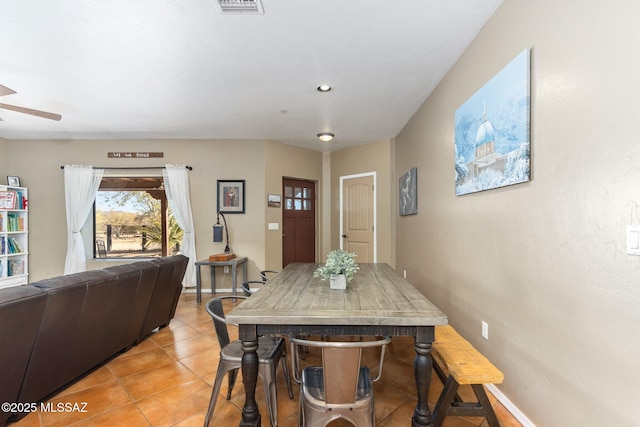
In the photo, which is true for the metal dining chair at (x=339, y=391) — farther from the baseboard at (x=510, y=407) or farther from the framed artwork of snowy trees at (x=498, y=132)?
the framed artwork of snowy trees at (x=498, y=132)

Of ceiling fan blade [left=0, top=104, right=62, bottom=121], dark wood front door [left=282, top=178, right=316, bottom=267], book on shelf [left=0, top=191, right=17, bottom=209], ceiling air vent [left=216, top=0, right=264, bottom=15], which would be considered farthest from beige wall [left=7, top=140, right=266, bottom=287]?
ceiling air vent [left=216, top=0, right=264, bottom=15]

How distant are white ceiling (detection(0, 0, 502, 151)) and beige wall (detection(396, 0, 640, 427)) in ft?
1.90

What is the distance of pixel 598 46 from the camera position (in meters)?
1.17

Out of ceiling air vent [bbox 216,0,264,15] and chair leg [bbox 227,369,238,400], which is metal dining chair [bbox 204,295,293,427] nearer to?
chair leg [bbox 227,369,238,400]

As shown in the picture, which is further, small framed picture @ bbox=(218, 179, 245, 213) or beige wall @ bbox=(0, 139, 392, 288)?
small framed picture @ bbox=(218, 179, 245, 213)

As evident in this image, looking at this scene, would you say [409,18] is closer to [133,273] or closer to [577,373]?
[577,373]

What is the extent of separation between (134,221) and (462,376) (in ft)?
17.4

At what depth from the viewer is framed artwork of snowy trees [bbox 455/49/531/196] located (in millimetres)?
1574

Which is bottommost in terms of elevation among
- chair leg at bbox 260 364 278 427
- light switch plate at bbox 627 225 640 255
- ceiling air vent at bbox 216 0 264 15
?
chair leg at bbox 260 364 278 427

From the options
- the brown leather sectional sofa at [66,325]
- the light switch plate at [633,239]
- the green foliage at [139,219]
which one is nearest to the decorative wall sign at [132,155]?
the green foliage at [139,219]

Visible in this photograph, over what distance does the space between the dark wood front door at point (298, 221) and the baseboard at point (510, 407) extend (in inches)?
150

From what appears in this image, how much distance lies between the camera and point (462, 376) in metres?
1.39

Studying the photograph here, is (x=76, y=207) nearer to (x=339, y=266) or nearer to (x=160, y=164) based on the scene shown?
(x=160, y=164)

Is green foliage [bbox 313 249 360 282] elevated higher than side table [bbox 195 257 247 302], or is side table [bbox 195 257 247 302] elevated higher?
green foliage [bbox 313 249 360 282]
